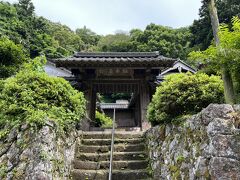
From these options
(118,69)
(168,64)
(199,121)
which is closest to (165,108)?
(199,121)

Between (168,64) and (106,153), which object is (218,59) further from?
(168,64)

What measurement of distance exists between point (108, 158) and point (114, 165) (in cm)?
31

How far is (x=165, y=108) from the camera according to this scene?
5.40 metres

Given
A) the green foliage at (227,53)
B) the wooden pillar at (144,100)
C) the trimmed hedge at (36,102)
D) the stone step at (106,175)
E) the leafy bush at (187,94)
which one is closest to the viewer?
the green foliage at (227,53)

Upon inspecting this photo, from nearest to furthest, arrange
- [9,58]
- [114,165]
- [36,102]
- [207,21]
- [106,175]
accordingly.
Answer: [36,102]
[106,175]
[114,165]
[9,58]
[207,21]

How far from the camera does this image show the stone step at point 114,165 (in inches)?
250

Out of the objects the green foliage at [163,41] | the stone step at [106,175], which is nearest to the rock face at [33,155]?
the stone step at [106,175]

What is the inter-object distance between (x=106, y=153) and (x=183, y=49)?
94.0 ft

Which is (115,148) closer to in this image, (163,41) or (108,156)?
(108,156)

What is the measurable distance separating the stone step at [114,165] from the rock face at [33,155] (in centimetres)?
78

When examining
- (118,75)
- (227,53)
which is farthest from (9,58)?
(227,53)

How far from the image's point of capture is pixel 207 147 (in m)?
3.73

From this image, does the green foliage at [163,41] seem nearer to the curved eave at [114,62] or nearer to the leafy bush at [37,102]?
the curved eave at [114,62]

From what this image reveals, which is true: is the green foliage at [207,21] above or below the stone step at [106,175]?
above
